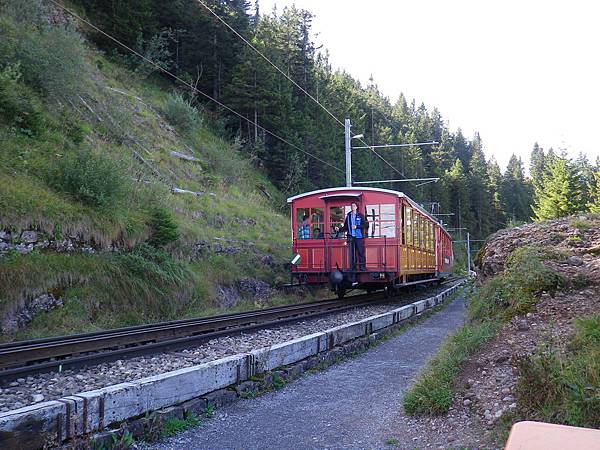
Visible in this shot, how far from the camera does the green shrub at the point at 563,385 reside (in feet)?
12.1

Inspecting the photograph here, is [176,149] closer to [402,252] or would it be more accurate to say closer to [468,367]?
[402,252]

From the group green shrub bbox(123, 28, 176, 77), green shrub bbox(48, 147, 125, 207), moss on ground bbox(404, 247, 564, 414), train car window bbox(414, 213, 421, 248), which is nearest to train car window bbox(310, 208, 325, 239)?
train car window bbox(414, 213, 421, 248)

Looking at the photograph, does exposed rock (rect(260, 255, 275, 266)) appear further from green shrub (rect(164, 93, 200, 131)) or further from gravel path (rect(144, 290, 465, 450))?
green shrub (rect(164, 93, 200, 131))

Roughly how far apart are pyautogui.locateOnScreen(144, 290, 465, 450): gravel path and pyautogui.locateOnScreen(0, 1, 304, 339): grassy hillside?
18.1ft

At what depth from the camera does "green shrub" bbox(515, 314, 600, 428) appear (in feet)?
12.1

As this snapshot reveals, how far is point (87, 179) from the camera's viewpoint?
1208 centimetres

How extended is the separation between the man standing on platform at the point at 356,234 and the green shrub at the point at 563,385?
381 inches

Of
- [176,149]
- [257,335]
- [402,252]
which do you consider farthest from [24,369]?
[176,149]

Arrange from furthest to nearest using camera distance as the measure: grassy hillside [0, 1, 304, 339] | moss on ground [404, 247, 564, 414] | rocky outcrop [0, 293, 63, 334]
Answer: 1. grassy hillside [0, 1, 304, 339]
2. rocky outcrop [0, 293, 63, 334]
3. moss on ground [404, 247, 564, 414]

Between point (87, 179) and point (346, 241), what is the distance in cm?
696

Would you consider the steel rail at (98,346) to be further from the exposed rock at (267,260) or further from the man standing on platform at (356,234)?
the exposed rock at (267,260)

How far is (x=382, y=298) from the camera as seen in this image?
53.5ft

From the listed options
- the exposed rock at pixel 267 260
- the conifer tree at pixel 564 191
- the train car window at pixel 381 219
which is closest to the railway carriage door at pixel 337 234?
the train car window at pixel 381 219

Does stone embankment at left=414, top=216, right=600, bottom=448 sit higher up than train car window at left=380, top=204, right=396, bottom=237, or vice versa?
train car window at left=380, top=204, right=396, bottom=237
